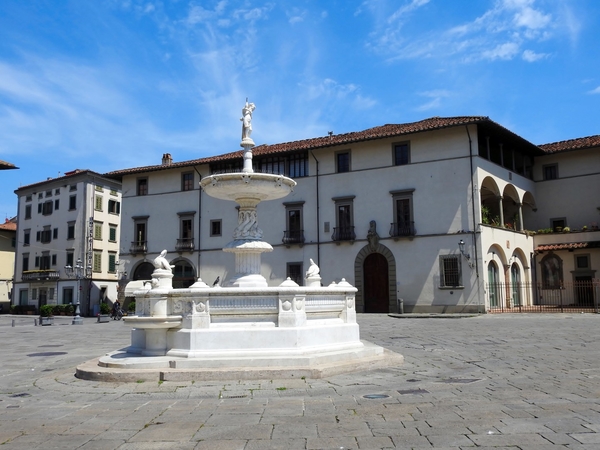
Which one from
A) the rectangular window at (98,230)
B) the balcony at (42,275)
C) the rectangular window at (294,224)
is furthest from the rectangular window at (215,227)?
the balcony at (42,275)

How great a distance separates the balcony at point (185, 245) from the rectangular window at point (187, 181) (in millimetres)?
3623

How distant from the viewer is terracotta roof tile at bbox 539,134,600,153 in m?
34.2

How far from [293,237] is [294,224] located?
898 millimetres

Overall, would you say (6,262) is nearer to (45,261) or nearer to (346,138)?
(45,261)

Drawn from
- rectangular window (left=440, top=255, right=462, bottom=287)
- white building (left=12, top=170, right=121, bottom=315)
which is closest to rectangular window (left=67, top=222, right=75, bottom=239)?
white building (left=12, top=170, right=121, bottom=315)

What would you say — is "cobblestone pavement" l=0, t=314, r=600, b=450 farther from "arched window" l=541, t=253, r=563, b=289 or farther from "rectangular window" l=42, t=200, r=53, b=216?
"rectangular window" l=42, t=200, r=53, b=216

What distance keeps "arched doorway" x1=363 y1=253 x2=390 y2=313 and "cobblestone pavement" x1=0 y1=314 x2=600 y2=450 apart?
22.1 metres

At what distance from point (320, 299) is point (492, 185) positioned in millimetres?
25412

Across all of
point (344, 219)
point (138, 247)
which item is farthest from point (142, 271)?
point (344, 219)

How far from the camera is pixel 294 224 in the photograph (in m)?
35.9

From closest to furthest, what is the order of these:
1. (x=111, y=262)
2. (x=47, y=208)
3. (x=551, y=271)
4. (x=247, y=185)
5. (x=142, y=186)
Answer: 1. (x=247, y=185)
2. (x=551, y=271)
3. (x=142, y=186)
4. (x=111, y=262)
5. (x=47, y=208)

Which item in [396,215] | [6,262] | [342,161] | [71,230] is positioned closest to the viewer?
[396,215]

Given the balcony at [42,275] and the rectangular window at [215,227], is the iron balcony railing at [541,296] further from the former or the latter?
the balcony at [42,275]

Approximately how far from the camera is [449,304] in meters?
30.4
